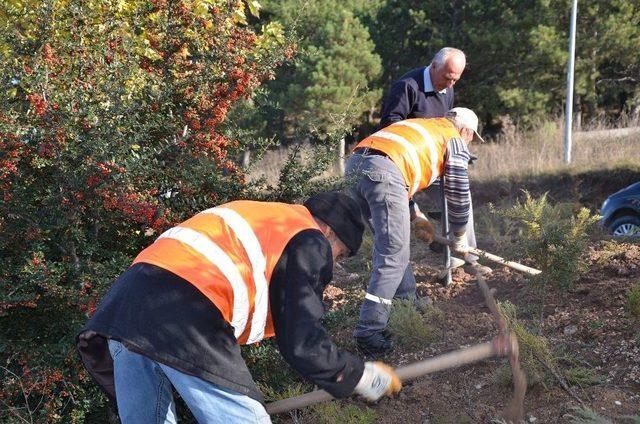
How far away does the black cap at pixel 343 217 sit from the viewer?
2564 mm

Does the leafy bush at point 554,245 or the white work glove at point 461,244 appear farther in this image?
the white work glove at point 461,244

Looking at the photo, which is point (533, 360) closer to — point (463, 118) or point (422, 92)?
point (463, 118)

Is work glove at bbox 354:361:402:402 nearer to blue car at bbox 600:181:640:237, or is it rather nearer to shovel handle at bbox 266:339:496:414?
shovel handle at bbox 266:339:496:414

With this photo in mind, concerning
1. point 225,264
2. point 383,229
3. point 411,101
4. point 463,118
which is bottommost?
point 383,229

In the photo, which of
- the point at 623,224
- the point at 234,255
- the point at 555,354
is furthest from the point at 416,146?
the point at 623,224

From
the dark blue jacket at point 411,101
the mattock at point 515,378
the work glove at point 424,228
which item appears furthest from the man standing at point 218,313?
the dark blue jacket at point 411,101

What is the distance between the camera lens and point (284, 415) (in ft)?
13.3

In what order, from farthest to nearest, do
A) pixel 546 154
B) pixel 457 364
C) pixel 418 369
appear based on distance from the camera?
pixel 546 154 < pixel 457 364 < pixel 418 369

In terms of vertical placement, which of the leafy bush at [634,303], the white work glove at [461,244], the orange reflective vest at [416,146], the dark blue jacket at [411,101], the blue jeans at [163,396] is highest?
the dark blue jacket at [411,101]

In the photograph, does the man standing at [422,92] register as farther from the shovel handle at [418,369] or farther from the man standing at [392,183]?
the shovel handle at [418,369]

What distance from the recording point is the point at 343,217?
257 cm

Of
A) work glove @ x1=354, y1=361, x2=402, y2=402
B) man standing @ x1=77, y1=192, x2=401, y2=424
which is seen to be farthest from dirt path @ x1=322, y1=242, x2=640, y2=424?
man standing @ x1=77, y1=192, x2=401, y2=424

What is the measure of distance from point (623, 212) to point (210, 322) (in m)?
6.62

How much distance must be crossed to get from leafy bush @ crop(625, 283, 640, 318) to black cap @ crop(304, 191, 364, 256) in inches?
84.8
